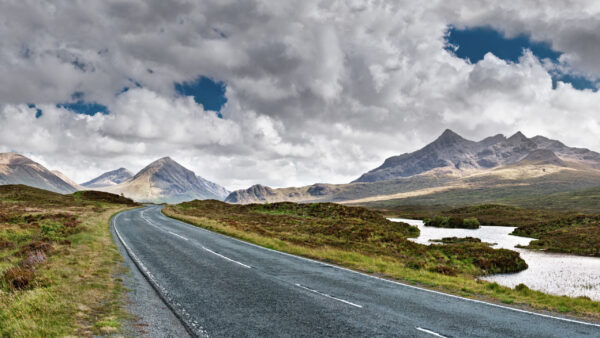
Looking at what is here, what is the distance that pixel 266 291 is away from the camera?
12062 millimetres

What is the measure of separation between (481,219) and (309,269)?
8370 cm

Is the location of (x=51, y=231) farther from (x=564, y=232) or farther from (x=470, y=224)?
(x=470, y=224)

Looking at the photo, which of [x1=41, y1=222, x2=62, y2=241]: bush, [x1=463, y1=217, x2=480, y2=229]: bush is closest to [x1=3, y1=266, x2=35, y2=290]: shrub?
[x1=41, y1=222, x2=62, y2=241]: bush

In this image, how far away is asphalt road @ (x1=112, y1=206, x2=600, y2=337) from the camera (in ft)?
28.1

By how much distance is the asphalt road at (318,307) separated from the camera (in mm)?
8562

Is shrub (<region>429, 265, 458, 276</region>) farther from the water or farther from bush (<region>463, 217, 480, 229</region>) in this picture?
bush (<region>463, 217, 480, 229</region>)

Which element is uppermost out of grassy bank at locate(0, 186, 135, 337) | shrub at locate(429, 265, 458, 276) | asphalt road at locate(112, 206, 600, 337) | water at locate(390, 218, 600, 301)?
grassy bank at locate(0, 186, 135, 337)

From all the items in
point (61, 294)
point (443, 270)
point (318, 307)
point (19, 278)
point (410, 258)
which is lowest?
point (410, 258)

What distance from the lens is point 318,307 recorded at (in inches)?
405

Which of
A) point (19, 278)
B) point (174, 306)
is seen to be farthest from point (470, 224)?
point (19, 278)

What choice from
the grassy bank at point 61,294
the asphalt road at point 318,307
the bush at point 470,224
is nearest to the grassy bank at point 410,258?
the asphalt road at point 318,307

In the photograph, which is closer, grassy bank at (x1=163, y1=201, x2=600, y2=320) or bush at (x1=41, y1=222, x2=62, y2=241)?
grassy bank at (x1=163, y1=201, x2=600, y2=320)

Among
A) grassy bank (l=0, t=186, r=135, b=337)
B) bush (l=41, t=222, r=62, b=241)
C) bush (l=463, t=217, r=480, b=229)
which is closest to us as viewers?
grassy bank (l=0, t=186, r=135, b=337)

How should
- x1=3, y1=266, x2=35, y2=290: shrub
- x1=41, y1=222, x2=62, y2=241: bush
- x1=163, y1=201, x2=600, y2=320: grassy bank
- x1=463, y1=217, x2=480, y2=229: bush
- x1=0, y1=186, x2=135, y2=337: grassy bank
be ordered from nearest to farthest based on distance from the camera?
x1=0, y1=186, x2=135, y2=337: grassy bank
x1=3, y1=266, x2=35, y2=290: shrub
x1=163, y1=201, x2=600, y2=320: grassy bank
x1=41, y1=222, x2=62, y2=241: bush
x1=463, y1=217, x2=480, y2=229: bush
